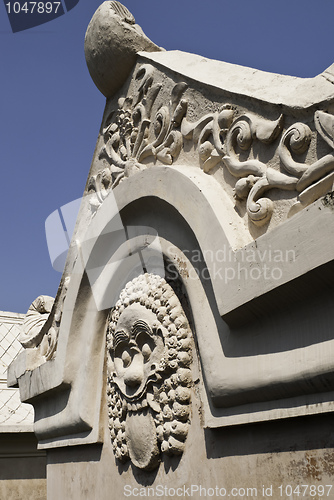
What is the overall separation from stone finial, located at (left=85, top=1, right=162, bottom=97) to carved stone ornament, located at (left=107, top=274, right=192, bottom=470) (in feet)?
→ 5.33

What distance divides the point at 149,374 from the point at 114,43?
A: 2.41 meters

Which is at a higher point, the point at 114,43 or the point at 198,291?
the point at 114,43

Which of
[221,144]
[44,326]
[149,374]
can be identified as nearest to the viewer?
[221,144]

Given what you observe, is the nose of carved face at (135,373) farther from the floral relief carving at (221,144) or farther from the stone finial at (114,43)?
the stone finial at (114,43)

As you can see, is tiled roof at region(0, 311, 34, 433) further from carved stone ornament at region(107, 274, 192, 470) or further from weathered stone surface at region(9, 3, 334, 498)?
carved stone ornament at region(107, 274, 192, 470)

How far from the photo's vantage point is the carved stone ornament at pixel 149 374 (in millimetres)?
3188

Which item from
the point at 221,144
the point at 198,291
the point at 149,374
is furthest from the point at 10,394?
the point at 221,144

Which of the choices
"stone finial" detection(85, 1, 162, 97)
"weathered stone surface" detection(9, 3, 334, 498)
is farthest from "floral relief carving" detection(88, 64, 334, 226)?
"stone finial" detection(85, 1, 162, 97)

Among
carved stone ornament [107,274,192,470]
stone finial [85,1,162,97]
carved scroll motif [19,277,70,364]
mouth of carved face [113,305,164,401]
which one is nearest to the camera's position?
carved stone ornament [107,274,192,470]

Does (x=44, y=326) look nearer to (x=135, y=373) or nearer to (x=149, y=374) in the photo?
(x=135, y=373)

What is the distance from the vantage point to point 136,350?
3586mm

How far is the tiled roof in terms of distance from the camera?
6.95 meters

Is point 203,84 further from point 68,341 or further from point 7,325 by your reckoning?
point 7,325

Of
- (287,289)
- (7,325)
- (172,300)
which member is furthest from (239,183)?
(7,325)
